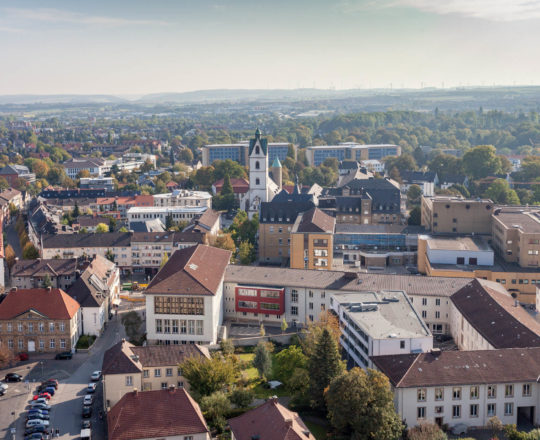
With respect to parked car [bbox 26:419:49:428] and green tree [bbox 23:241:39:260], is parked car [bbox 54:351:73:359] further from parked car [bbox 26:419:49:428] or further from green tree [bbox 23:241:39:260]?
green tree [bbox 23:241:39:260]

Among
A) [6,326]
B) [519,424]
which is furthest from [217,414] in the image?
[6,326]

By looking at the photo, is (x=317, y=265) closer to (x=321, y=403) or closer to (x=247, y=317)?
(x=247, y=317)

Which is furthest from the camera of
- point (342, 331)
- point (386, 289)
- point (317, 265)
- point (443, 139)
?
point (443, 139)

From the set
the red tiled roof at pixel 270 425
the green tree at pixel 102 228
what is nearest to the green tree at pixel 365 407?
the red tiled roof at pixel 270 425

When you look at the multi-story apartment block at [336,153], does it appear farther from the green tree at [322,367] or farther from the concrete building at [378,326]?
the green tree at [322,367]

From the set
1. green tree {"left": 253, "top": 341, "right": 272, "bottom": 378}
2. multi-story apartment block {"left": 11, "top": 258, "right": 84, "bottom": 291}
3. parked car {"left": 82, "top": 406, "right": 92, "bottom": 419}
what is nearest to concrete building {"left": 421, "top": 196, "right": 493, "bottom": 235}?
green tree {"left": 253, "top": 341, "right": 272, "bottom": 378}

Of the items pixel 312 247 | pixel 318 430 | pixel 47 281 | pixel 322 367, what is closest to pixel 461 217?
pixel 312 247
